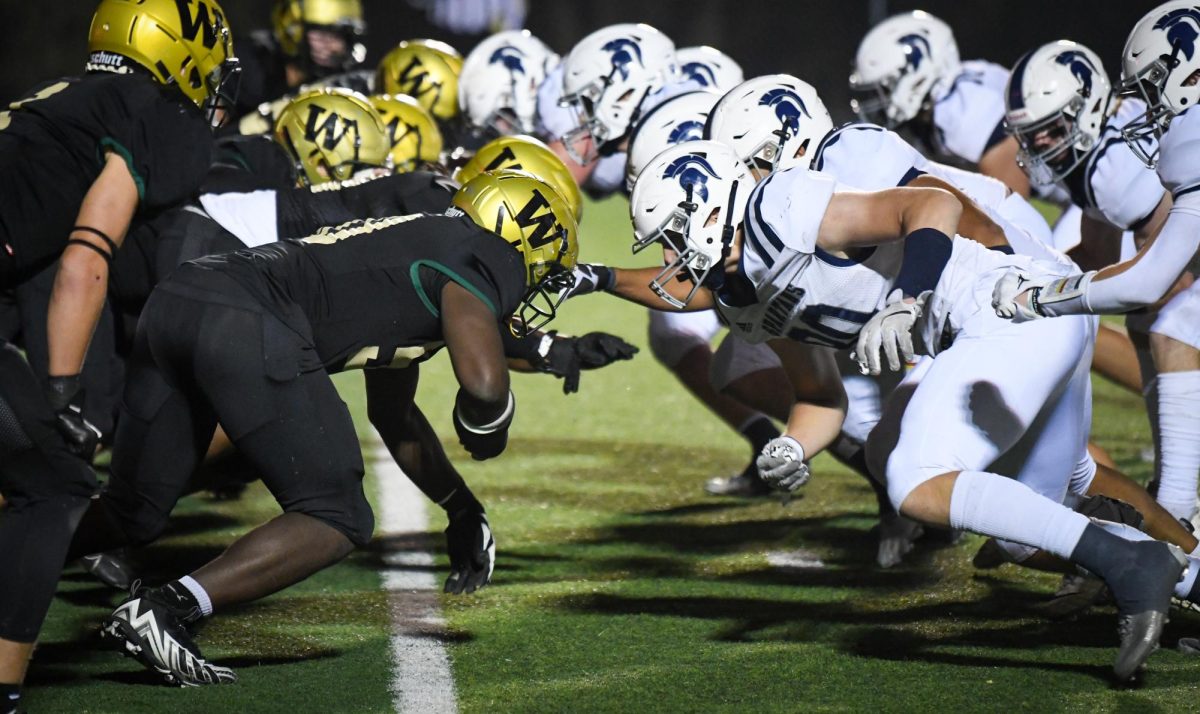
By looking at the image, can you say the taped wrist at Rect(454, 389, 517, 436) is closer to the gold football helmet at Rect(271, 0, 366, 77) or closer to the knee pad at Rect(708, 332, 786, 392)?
the knee pad at Rect(708, 332, 786, 392)

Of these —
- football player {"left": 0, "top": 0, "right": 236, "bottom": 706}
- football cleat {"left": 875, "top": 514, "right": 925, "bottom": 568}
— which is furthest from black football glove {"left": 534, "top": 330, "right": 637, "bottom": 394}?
football player {"left": 0, "top": 0, "right": 236, "bottom": 706}

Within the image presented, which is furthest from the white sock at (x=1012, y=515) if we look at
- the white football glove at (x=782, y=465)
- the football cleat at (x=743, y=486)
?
the football cleat at (x=743, y=486)

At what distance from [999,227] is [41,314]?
2623 mm

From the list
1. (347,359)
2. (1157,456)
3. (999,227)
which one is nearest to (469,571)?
(347,359)

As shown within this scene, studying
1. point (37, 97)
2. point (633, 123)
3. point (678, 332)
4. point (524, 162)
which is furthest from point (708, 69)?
point (37, 97)

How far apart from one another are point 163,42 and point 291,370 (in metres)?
1.00

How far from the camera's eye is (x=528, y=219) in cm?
347

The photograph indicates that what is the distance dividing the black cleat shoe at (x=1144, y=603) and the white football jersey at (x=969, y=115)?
3.26 m

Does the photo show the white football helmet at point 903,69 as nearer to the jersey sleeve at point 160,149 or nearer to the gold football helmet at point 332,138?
the gold football helmet at point 332,138

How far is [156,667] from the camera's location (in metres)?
3.06

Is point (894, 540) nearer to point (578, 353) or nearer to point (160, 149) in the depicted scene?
point (578, 353)

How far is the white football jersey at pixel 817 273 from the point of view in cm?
326

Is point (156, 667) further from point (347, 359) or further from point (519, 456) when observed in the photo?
point (519, 456)

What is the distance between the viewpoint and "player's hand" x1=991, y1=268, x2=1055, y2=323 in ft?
9.95
